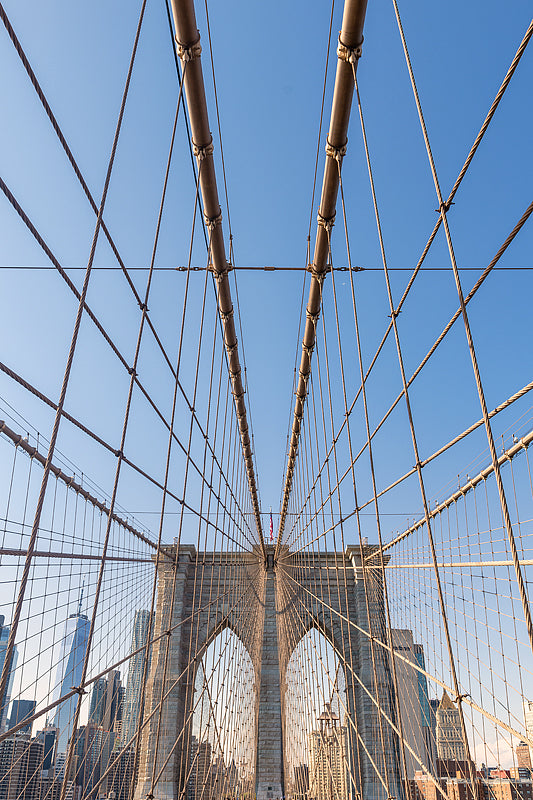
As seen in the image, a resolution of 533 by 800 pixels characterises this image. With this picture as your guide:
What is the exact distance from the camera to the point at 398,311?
2.80 m

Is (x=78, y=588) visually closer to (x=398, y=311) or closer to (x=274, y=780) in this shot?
(x=398, y=311)

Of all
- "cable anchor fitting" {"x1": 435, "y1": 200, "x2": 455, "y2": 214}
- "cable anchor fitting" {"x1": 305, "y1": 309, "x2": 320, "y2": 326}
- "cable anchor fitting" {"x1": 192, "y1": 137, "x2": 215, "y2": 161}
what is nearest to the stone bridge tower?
"cable anchor fitting" {"x1": 305, "y1": 309, "x2": 320, "y2": 326}

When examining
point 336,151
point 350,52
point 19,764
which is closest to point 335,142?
point 336,151

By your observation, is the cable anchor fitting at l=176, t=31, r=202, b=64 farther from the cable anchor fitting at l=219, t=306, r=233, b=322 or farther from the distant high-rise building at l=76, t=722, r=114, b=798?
the distant high-rise building at l=76, t=722, r=114, b=798

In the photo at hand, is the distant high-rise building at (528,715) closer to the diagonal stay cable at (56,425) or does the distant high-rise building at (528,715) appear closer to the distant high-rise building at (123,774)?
the distant high-rise building at (123,774)

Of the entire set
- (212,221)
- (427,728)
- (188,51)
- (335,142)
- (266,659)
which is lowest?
(427,728)

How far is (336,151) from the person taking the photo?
407cm

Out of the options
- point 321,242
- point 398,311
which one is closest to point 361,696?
point 321,242

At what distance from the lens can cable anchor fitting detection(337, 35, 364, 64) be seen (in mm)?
3123

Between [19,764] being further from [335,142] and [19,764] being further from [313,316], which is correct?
[335,142]

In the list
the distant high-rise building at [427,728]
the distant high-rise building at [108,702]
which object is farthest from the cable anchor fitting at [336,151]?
the distant high-rise building at [108,702]

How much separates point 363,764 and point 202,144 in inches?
695

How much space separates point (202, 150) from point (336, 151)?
3.33 ft

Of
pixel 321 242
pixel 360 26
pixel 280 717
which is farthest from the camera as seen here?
pixel 280 717
